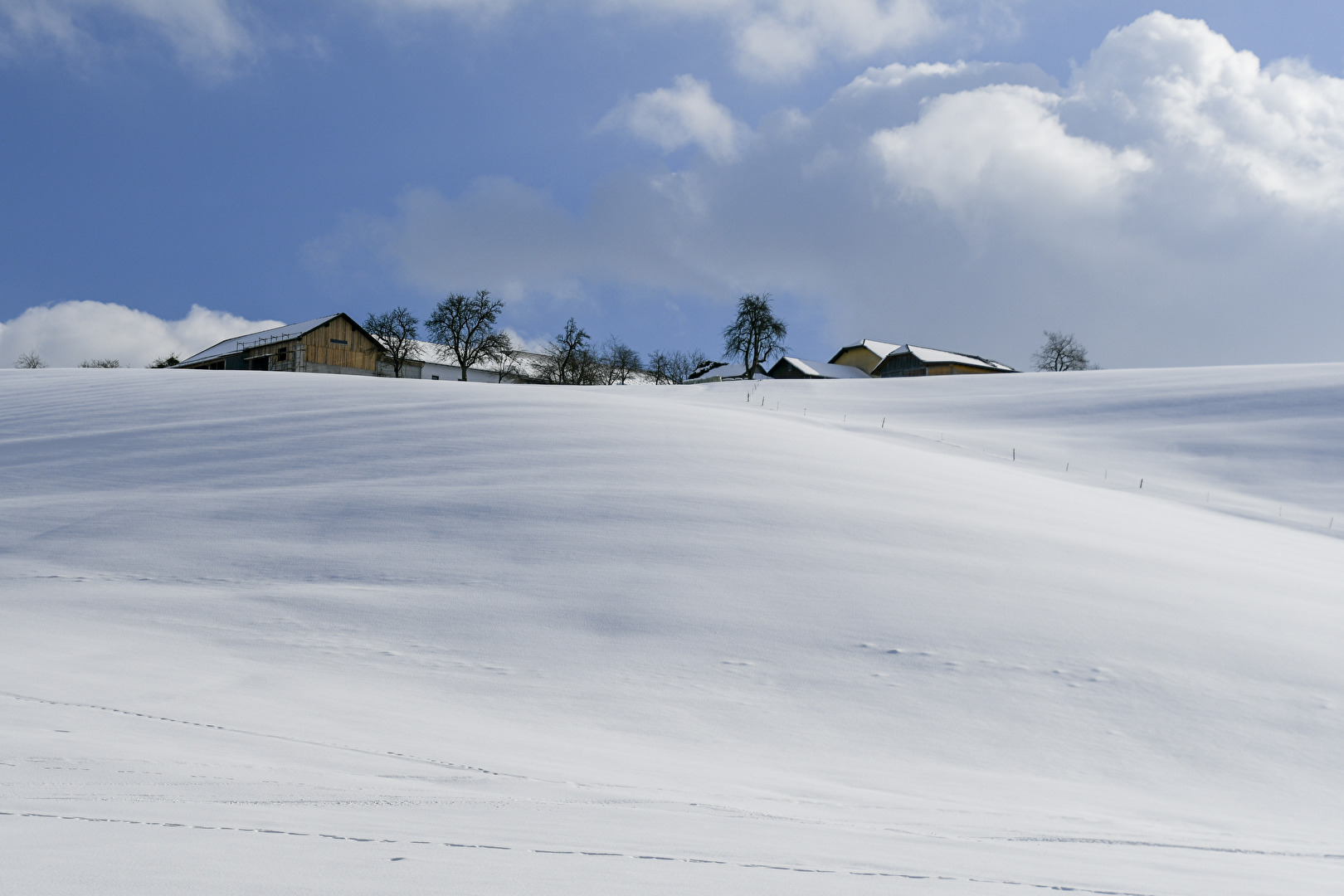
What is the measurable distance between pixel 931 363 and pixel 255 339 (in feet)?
133

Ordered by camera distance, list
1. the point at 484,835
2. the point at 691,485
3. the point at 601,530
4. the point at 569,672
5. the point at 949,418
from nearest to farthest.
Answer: the point at 484,835
the point at 569,672
the point at 601,530
the point at 691,485
the point at 949,418

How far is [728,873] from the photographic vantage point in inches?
94.0

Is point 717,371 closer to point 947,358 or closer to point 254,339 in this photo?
point 947,358

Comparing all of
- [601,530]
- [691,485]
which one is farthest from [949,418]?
[601,530]

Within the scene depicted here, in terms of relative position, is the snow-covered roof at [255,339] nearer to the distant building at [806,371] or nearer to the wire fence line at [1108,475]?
the distant building at [806,371]

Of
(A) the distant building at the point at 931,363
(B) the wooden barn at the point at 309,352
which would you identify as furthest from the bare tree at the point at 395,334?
(A) the distant building at the point at 931,363

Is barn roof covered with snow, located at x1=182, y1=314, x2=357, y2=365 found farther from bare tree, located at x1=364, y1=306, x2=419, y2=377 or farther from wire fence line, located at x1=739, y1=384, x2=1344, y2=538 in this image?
wire fence line, located at x1=739, y1=384, x2=1344, y2=538

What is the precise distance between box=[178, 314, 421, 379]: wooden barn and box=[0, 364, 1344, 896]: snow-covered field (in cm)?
3787

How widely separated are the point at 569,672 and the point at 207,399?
12313mm

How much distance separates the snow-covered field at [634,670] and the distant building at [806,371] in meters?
40.1

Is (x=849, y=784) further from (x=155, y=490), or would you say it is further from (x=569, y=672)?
(x=155, y=490)

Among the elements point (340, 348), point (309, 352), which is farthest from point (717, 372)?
point (309, 352)

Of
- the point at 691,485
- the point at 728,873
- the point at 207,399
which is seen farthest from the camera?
the point at 207,399

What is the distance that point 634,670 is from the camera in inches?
211
